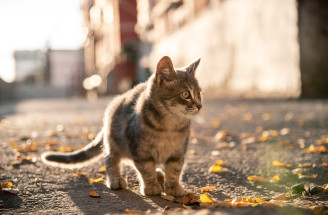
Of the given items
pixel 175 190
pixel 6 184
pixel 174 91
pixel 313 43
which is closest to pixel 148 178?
pixel 175 190

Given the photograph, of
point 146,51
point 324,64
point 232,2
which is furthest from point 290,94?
point 146,51

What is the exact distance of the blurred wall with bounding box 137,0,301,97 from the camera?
9.09m

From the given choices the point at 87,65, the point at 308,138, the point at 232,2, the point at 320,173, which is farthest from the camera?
the point at 87,65

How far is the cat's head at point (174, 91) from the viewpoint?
280 centimetres

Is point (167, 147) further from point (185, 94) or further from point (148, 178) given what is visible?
point (185, 94)

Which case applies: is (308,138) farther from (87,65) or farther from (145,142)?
(87,65)

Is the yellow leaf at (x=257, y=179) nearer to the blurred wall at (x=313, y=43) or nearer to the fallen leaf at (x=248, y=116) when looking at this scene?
the fallen leaf at (x=248, y=116)

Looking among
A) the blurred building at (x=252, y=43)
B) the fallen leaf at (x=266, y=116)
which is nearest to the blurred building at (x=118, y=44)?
the blurred building at (x=252, y=43)

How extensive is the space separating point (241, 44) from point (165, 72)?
9.41 metres

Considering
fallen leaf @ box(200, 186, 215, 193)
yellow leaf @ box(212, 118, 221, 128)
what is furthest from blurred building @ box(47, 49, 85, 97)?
fallen leaf @ box(200, 186, 215, 193)

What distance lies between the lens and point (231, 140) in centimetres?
510

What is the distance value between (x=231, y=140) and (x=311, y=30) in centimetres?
496

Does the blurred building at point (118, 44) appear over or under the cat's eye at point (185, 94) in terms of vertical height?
over

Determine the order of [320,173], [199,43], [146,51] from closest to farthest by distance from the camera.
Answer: [320,173] → [199,43] → [146,51]
